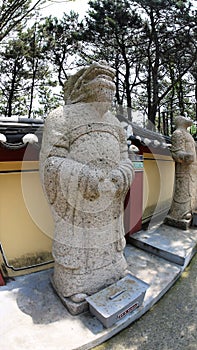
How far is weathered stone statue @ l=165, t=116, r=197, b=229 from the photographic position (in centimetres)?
585

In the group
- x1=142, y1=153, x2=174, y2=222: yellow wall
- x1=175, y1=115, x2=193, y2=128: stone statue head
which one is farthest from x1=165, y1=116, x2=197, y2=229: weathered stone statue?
x1=142, y1=153, x2=174, y2=222: yellow wall

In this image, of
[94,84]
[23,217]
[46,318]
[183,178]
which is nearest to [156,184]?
[183,178]

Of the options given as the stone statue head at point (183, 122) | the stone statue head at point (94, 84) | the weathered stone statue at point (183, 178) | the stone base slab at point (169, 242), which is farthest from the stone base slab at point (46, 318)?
the stone statue head at point (183, 122)

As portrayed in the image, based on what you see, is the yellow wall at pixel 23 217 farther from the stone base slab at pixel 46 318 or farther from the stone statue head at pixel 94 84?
the stone statue head at pixel 94 84

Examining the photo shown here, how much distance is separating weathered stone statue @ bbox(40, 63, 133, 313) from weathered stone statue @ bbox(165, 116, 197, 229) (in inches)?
120

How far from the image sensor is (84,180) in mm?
2811

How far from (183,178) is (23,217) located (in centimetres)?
397

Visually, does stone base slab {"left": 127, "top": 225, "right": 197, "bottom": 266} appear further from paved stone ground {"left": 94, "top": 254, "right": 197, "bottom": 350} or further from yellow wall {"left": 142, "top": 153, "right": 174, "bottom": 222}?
yellow wall {"left": 142, "top": 153, "right": 174, "bottom": 222}

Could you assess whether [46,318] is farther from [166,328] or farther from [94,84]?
[94,84]

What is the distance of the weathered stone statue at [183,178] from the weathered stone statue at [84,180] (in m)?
3.05

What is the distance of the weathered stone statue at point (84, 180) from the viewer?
289cm

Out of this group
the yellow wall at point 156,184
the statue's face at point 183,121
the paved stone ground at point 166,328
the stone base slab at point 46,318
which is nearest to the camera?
the stone base slab at point 46,318

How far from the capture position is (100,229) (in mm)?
3215

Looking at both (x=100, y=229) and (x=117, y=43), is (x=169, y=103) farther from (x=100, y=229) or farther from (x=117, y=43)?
(x=100, y=229)
